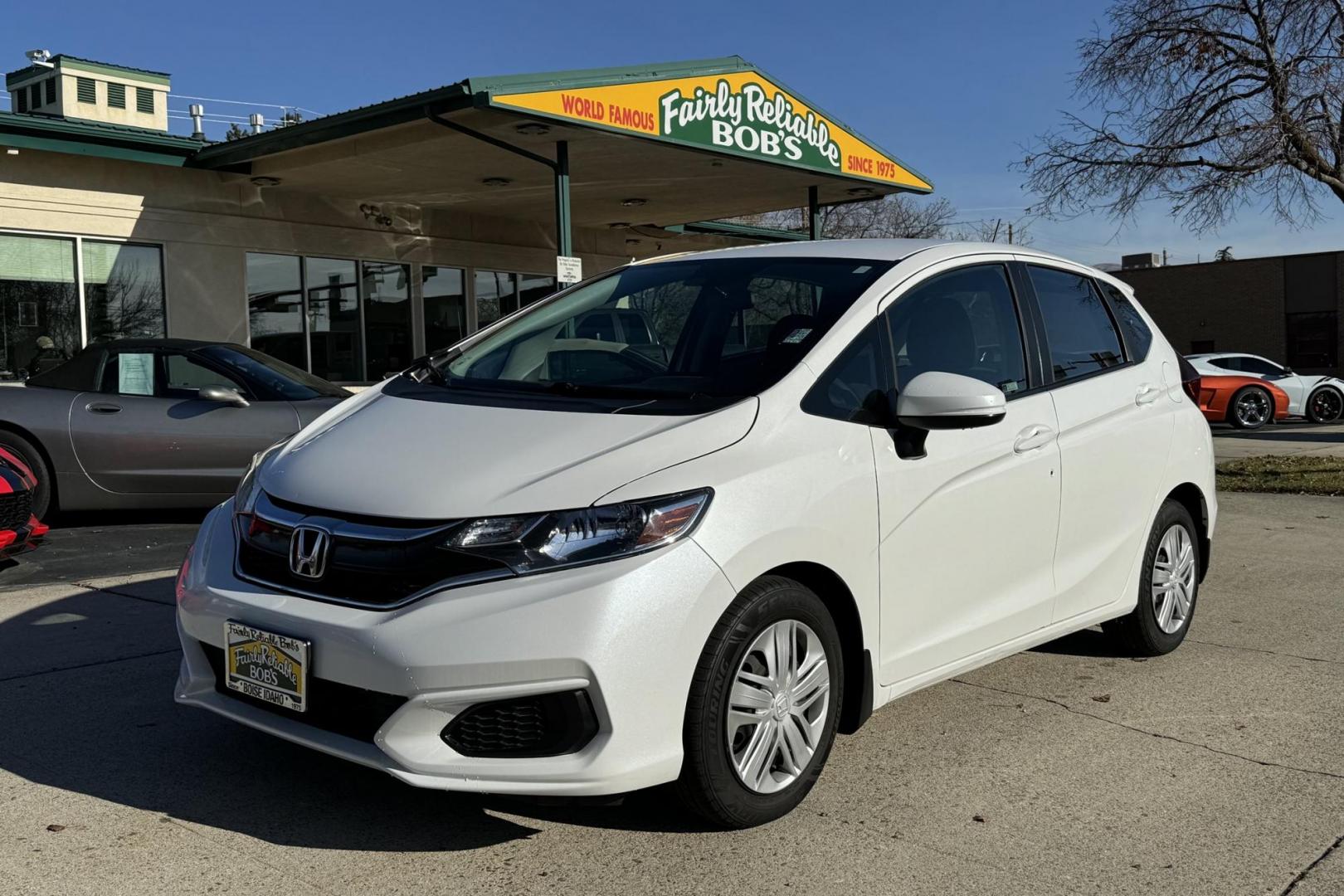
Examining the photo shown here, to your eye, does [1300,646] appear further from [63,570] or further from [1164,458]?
[63,570]

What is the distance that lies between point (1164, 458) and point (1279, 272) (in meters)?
40.9

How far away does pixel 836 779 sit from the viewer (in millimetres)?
3957

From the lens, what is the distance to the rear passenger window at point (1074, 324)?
15.9 feet

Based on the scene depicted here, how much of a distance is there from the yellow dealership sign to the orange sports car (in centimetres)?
768

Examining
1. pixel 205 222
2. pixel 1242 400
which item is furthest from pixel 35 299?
pixel 1242 400

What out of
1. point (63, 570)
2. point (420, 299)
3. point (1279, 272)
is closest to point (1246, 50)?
point (420, 299)

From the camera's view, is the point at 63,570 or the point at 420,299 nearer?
the point at 63,570

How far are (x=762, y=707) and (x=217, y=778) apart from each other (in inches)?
68.9

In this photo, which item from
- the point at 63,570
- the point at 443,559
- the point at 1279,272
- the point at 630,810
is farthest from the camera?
the point at 1279,272

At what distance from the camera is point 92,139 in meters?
14.6

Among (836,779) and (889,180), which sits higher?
(889,180)

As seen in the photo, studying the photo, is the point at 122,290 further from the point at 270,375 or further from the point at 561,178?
the point at 270,375

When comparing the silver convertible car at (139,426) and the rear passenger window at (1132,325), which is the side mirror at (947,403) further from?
the silver convertible car at (139,426)

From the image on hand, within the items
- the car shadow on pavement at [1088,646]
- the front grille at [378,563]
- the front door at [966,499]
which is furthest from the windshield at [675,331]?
the car shadow on pavement at [1088,646]
